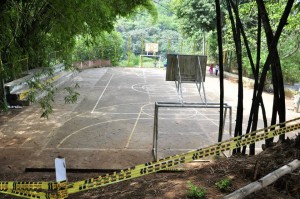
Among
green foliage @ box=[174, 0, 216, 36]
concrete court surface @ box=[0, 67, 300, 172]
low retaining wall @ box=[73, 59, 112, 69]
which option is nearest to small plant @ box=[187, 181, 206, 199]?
concrete court surface @ box=[0, 67, 300, 172]

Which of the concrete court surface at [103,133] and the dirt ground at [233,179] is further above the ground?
the dirt ground at [233,179]

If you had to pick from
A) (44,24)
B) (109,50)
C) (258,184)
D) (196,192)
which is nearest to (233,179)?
(196,192)

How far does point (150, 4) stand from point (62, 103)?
5.80 metres

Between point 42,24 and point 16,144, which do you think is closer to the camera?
point 16,144

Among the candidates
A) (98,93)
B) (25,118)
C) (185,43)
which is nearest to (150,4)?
(98,93)

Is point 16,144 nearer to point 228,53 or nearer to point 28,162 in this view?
point 28,162

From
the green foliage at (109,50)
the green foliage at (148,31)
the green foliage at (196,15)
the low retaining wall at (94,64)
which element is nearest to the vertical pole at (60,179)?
the green foliage at (196,15)

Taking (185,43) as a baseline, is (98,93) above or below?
below

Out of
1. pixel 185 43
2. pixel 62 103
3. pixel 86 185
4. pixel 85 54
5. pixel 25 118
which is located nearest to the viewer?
pixel 86 185

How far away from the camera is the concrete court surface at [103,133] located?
20.9ft

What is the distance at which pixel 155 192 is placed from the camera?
120 inches

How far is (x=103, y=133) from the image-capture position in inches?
320

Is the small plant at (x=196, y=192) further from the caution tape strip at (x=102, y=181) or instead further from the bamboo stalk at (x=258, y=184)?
the bamboo stalk at (x=258, y=184)

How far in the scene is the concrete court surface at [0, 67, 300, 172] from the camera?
250 inches
